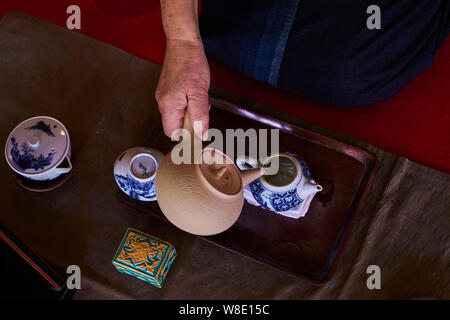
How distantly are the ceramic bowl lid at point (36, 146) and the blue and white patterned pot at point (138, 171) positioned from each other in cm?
14

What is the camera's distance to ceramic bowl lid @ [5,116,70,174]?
2.66 feet

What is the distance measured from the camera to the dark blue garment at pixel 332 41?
3.21ft

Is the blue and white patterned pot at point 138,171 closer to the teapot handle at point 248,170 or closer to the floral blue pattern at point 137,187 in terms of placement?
the floral blue pattern at point 137,187

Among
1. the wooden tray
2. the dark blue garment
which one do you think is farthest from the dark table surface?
the dark blue garment

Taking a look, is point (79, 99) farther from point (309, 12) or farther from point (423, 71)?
point (423, 71)

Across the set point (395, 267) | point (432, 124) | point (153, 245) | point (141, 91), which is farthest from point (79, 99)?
point (432, 124)

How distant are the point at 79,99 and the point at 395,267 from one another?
897 millimetres

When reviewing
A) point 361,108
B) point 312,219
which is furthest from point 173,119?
point 361,108

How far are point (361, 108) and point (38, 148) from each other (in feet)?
2.92

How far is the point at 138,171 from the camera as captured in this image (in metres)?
0.80

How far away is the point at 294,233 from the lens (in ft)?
2.83

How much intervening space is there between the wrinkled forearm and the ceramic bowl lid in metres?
0.33

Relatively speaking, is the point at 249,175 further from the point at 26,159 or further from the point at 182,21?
the point at 26,159

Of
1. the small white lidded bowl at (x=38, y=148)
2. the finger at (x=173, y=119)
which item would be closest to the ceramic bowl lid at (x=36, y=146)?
the small white lidded bowl at (x=38, y=148)
